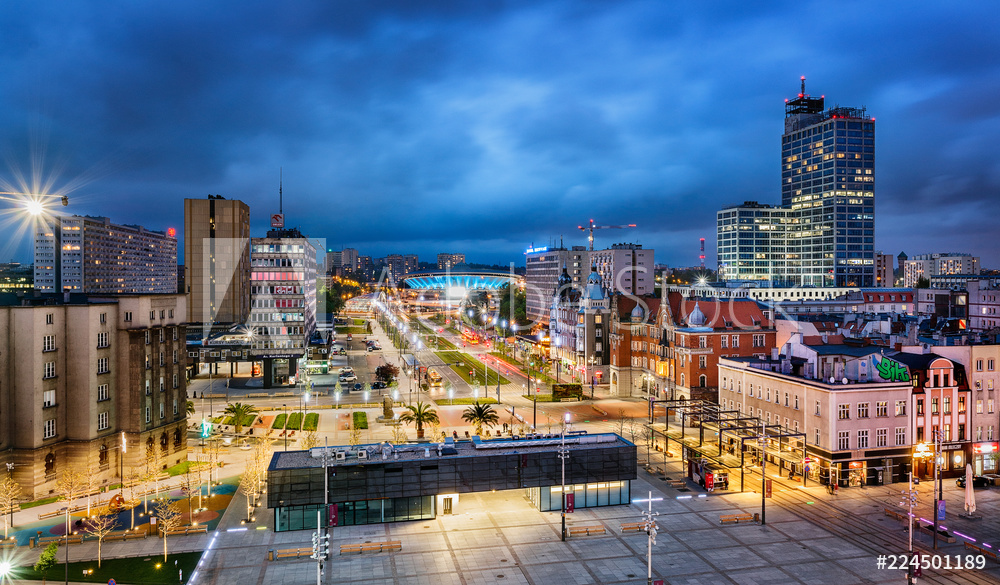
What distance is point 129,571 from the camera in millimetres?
45344

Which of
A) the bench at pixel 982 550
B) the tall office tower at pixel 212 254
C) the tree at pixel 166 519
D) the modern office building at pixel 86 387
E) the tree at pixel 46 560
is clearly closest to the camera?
the tree at pixel 46 560

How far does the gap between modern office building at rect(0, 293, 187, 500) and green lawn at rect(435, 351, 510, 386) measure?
219 feet

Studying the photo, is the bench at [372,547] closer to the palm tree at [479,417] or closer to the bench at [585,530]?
the bench at [585,530]

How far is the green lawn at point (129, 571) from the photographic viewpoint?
144 feet

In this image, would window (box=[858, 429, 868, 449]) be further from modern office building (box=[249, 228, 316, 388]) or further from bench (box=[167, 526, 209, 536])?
modern office building (box=[249, 228, 316, 388])

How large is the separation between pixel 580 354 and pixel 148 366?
82.5 m

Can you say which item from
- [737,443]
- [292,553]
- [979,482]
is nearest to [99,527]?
[292,553]

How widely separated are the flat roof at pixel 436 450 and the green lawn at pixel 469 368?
66955mm

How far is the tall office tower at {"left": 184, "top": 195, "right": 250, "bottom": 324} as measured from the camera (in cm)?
15950

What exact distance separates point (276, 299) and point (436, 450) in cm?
7409

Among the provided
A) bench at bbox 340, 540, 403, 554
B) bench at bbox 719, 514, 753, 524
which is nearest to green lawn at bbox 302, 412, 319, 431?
bench at bbox 340, 540, 403, 554

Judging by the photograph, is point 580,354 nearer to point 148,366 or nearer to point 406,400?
point 406,400

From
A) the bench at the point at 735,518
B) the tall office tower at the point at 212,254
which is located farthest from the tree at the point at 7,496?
the tall office tower at the point at 212,254

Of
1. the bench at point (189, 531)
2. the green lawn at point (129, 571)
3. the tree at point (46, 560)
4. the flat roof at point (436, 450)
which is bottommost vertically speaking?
the green lawn at point (129, 571)
